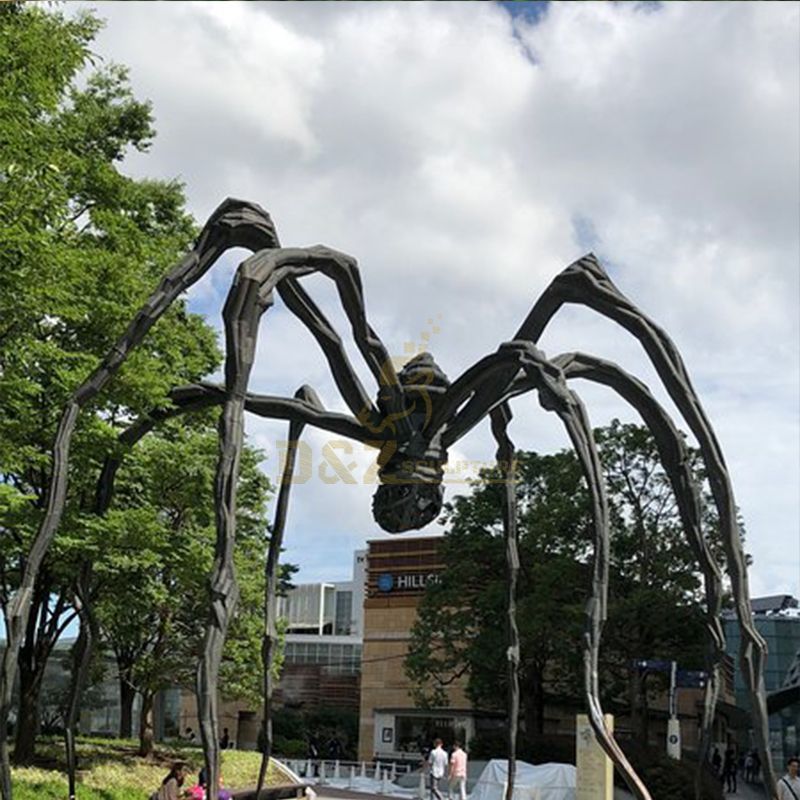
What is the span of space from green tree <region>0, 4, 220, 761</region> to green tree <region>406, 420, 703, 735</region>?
10047mm

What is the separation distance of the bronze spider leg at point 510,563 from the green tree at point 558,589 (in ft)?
48.7

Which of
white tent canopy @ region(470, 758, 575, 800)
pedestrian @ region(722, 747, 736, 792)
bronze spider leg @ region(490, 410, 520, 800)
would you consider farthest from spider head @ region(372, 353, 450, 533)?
pedestrian @ region(722, 747, 736, 792)

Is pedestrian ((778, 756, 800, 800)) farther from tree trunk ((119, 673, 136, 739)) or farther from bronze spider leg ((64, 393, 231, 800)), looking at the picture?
tree trunk ((119, 673, 136, 739))

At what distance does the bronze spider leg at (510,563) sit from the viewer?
546 centimetres

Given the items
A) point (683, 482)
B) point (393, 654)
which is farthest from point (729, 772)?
point (683, 482)

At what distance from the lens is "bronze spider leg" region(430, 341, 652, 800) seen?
3.65m

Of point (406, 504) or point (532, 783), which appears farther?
point (532, 783)

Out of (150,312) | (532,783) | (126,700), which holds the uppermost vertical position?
(150,312)

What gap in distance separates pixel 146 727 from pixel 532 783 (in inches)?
266

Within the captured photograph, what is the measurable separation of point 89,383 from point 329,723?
38025 mm

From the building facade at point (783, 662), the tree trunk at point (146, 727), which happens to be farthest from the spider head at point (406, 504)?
the building facade at point (783, 662)

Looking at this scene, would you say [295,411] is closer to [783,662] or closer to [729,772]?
[729,772]

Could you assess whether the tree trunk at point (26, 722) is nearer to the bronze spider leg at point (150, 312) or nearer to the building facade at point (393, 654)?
the bronze spider leg at point (150, 312)

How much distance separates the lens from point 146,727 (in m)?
17.3
